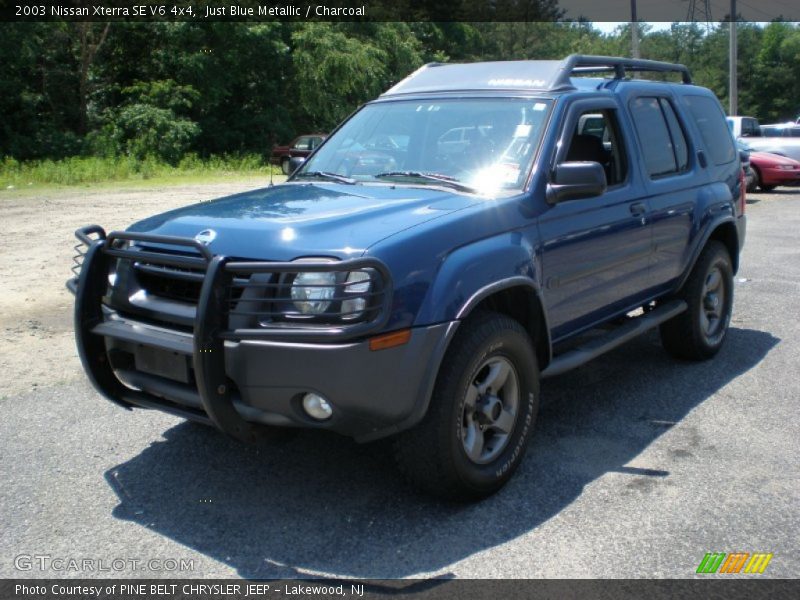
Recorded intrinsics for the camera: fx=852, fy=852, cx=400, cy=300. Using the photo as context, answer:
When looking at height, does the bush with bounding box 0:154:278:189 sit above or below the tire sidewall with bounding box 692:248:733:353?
above

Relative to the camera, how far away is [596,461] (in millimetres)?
4512

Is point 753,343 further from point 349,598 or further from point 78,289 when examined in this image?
point 78,289

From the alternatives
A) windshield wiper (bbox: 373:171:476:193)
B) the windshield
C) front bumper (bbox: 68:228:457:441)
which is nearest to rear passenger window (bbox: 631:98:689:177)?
the windshield

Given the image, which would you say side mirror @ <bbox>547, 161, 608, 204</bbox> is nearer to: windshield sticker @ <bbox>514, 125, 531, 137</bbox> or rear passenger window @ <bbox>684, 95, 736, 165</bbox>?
windshield sticker @ <bbox>514, 125, 531, 137</bbox>

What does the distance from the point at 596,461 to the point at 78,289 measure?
275 cm

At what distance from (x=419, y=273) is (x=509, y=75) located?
206 centimetres

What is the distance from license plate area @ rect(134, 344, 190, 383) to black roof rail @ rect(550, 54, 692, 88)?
2.65 meters

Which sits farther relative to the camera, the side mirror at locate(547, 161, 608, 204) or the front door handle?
the front door handle

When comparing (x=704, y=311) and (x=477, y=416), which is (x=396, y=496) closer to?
(x=477, y=416)

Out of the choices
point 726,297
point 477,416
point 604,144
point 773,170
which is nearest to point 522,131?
point 604,144

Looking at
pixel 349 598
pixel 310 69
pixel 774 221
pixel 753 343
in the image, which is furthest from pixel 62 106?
pixel 349 598

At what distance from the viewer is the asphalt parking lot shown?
139 inches

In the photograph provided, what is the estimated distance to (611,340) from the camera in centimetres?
512

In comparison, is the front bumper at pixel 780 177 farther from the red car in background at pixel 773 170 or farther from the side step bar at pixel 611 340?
Answer: the side step bar at pixel 611 340
